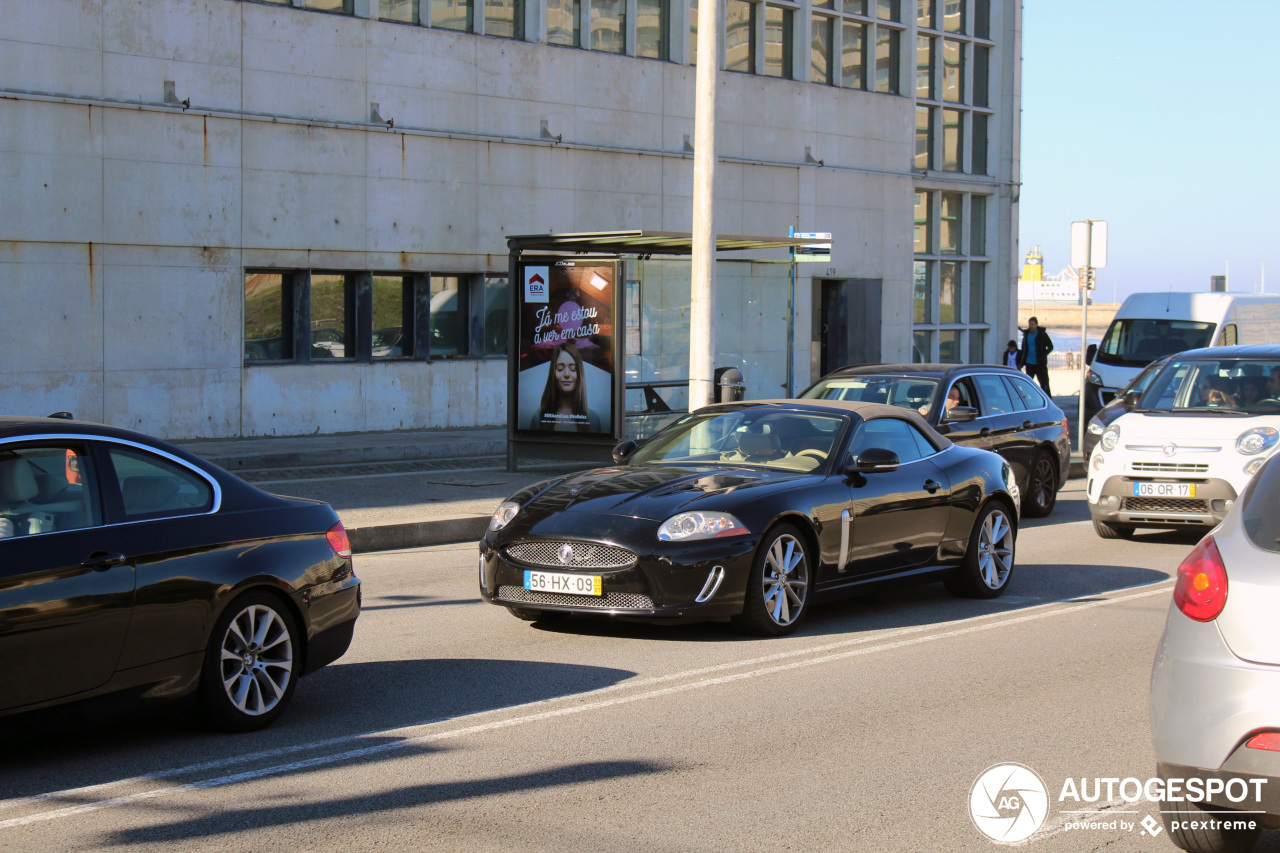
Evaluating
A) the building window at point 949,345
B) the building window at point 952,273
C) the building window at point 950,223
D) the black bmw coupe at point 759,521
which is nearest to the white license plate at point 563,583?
the black bmw coupe at point 759,521

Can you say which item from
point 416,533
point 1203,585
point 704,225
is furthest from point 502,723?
point 704,225

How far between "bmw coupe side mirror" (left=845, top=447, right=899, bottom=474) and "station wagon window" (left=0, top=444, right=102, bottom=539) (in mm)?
4885

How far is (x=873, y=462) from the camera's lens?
912cm

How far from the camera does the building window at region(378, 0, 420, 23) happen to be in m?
22.1

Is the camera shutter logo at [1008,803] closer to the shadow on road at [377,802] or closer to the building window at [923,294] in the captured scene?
the shadow on road at [377,802]

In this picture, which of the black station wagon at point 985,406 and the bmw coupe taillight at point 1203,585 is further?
the black station wagon at point 985,406

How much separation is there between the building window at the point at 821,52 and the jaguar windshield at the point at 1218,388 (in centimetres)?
Result: 1756

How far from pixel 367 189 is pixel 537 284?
244 inches

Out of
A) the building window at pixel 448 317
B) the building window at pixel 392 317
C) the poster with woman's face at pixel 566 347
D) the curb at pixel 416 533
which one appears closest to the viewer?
the curb at pixel 416 533

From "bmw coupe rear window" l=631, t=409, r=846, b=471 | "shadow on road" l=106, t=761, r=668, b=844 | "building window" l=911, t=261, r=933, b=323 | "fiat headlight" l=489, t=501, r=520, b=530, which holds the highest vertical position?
"building window" l=911, t=261, r=933, b=323

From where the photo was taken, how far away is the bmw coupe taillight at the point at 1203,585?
441 centimetres

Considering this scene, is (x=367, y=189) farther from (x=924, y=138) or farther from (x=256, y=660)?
(x=256, y=660)

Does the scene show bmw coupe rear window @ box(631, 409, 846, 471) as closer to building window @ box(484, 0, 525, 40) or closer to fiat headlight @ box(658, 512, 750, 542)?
fiat headlight @ box(658, 512, 750, 542)

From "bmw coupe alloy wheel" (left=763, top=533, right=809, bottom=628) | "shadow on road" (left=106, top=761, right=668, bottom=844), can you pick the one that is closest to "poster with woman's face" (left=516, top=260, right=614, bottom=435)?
"bmw coupe alloy wheel" (left=763, top=533, right=809, bottom=628)
